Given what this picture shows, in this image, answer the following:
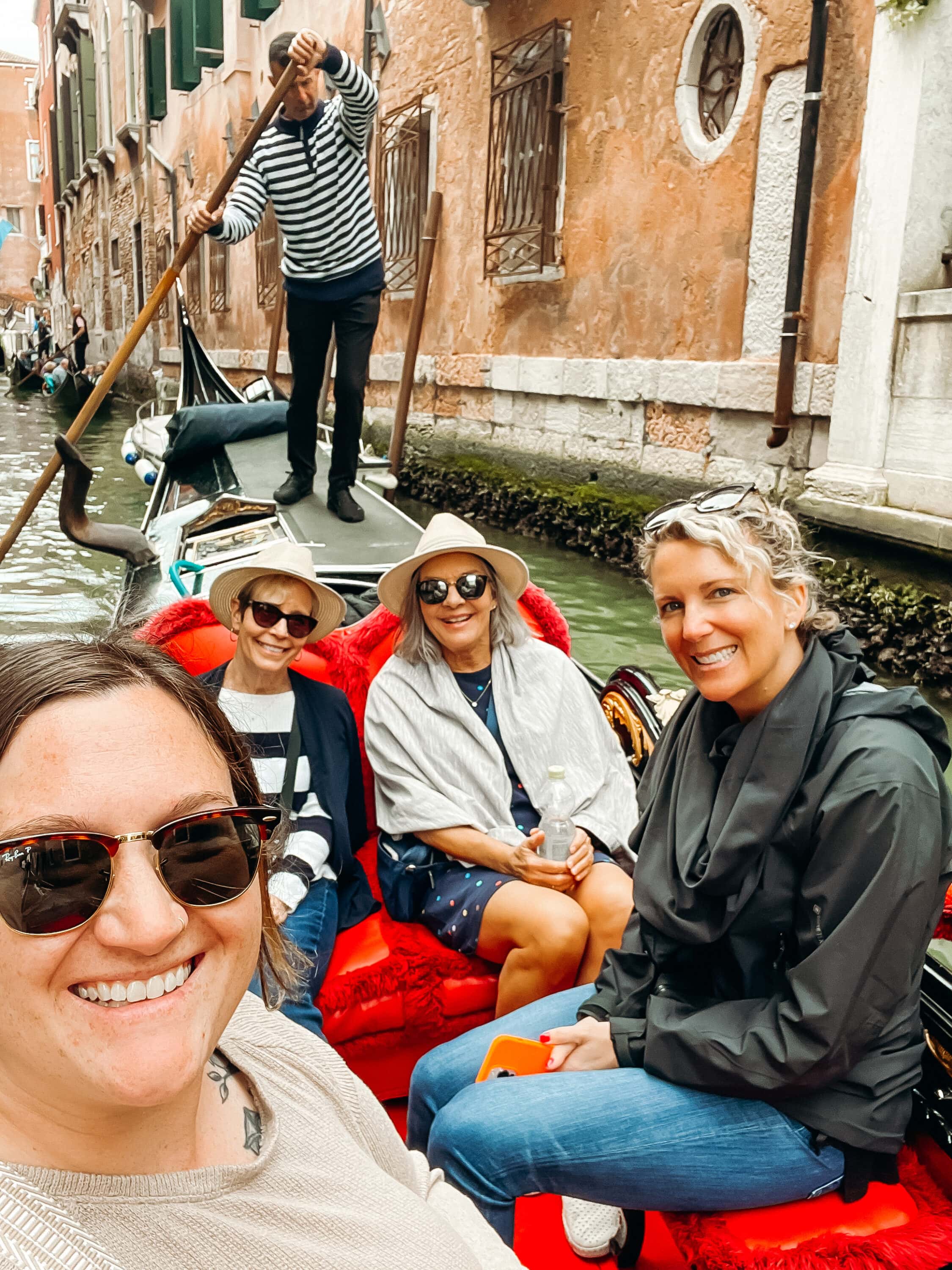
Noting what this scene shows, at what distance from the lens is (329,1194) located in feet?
1.98

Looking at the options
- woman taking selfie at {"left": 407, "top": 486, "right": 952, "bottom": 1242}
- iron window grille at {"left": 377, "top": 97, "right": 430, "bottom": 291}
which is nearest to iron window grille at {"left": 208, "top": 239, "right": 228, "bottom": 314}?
iron window grille at {"left": 377, "top": 97, "right": 430, "bottom": 291}

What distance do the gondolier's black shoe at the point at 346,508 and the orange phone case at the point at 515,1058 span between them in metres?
2.32

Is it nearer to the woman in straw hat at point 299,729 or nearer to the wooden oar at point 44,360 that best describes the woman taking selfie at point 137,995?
the woman in straw hat at point 299,729

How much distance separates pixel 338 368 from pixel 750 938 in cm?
261

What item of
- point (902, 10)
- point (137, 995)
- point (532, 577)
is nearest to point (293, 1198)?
point (137, 995)

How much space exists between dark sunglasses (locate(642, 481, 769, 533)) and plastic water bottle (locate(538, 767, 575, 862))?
0.56 metres

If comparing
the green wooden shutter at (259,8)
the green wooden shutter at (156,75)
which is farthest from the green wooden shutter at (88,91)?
the green wooden shutter at (259,8)

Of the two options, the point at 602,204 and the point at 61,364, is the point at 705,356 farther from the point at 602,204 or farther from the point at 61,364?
the point at 61,364

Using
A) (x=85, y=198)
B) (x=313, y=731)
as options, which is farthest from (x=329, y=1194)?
(x=85, y=198)

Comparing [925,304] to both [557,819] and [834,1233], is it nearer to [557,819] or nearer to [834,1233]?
[557,819]

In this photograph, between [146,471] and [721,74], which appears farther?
[146,471]

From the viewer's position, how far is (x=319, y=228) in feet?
9.87

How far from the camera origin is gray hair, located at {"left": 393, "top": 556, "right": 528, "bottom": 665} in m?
1.73

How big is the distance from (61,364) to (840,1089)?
17.1 meters
